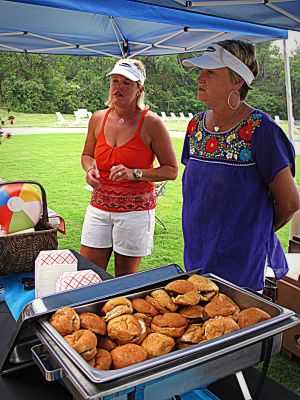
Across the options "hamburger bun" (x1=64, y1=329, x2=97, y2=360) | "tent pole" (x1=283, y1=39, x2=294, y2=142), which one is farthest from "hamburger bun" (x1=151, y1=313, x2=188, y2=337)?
"tent pole" (x1=283, y1=39, x2=294, y2=142)

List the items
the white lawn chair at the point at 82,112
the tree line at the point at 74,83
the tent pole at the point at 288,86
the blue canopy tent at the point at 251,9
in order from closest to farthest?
1. the blue canopy tent at the point at 251,9
2. the tent pole at the point at 288,86
3. the tree line at the point at 74,83
4. the white lawn chair at the point at 82,112

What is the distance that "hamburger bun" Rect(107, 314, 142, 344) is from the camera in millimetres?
652

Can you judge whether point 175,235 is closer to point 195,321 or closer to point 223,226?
point 223,226

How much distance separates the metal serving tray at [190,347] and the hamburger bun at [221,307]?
0.11 feet

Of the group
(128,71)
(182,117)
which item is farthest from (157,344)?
(182,117)

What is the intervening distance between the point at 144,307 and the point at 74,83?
1152cm

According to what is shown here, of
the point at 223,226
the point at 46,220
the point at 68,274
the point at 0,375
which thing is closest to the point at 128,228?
the point at 46,220

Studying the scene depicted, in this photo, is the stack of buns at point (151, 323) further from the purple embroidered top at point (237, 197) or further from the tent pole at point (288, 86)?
the tent pole at point (288, 86)

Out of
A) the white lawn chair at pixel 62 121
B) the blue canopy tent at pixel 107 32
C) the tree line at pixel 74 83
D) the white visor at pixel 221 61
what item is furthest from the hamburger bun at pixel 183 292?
the white lawn chair at pixel 62 121

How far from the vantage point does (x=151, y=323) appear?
2.32 feet

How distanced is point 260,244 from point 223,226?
0.14 metres

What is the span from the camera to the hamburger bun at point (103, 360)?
0.59 meters

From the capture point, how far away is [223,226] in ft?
4.42

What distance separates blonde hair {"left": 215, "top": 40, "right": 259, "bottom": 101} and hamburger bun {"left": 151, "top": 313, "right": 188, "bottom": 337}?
884mm
